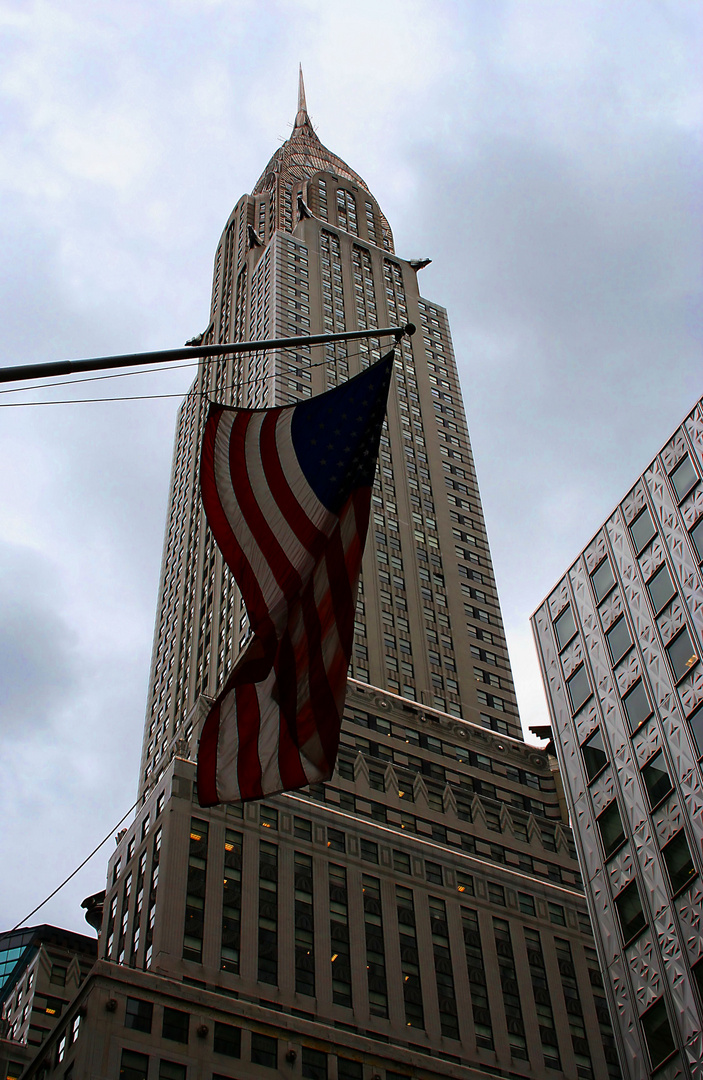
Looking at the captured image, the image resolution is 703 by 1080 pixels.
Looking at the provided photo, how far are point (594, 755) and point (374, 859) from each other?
32.8 meters

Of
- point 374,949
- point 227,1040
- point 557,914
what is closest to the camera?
point 227,1040

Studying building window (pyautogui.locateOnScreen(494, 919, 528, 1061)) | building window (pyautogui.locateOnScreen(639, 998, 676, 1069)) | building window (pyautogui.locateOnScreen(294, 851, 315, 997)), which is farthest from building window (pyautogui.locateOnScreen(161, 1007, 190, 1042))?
building window (pyautogui.locateOnScreen(639, 998, 676, 1069))

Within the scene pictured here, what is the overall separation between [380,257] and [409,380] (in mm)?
21137

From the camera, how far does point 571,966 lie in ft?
255

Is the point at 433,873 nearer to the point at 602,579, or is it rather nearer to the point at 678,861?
the point at 602,579

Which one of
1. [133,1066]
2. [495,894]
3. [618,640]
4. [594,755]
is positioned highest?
[495,894]

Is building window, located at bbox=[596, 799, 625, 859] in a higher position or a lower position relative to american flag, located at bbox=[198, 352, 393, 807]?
higher

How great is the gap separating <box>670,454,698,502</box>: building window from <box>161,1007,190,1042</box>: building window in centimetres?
3518

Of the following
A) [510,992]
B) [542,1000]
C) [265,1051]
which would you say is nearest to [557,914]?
[542,1000]

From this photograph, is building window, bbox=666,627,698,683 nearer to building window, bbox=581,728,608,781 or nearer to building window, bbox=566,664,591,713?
building window, bbox=581,728,608,781

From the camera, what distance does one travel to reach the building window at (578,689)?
49469mm

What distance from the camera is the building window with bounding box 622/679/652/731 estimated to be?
45.2 metres

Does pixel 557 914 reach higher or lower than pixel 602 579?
higher

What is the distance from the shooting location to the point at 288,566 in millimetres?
24688
